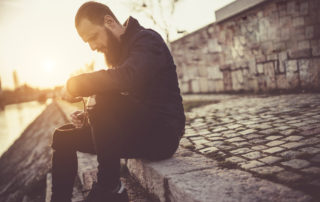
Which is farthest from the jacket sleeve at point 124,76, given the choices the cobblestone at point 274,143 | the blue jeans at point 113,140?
the cobblestone at point 274,143

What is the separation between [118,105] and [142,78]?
0.86ft

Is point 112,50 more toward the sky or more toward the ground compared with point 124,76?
more toward the sky

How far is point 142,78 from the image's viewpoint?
5.96 feet

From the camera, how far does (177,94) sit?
214 centimetres

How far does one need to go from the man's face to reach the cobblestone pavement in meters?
1.27

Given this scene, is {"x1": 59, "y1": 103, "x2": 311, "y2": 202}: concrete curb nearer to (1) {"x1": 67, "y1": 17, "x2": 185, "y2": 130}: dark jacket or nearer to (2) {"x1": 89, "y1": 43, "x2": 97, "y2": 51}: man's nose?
(1) {"x1": 67, "y1": 17, "x2": 185, "y2": 130}: dark jacket

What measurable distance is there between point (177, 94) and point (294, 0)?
18.6ft

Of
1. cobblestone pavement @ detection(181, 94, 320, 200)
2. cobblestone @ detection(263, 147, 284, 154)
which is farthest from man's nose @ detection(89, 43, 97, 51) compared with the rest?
cobblestone @ detection(263, 147, 284, 154)

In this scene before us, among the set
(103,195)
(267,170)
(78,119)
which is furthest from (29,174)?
(267,170)

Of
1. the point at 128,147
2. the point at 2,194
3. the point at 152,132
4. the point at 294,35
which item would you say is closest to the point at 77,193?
the point at 128,147

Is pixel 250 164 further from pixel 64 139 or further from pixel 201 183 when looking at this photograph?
pixel 64 139

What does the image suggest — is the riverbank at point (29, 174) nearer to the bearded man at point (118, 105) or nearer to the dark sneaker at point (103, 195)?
the bearded man at point (118, 105)

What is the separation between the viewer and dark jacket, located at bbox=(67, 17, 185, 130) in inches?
69.2

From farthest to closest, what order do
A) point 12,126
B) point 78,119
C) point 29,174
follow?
1. point 12,126
2. point 29,174
3. point 78,119
